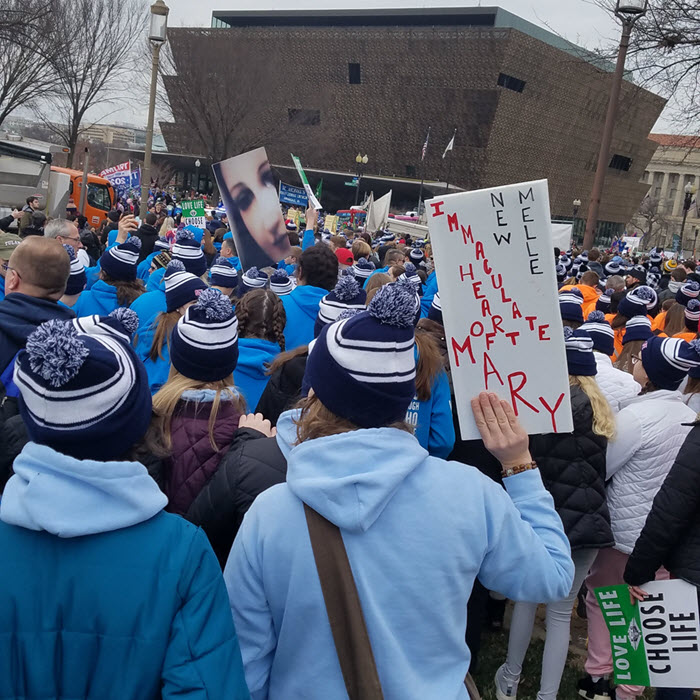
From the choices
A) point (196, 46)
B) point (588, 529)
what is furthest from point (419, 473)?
point (196, 46)

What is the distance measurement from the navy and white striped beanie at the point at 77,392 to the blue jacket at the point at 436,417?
2.01 meters

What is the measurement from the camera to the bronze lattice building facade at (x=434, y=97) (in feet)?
183

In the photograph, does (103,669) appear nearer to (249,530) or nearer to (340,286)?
(249,530)

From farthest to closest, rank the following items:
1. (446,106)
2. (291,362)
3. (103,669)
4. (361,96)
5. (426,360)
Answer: (361,96), (446,106), (291,362), (426,360), (103,669)

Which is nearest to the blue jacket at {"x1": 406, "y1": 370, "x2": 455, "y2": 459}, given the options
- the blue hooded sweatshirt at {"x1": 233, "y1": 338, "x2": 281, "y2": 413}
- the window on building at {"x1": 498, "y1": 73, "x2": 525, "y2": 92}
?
the blue hooded sweatshirt at {"x1": 233, "y1": 338, "x2": 281, "y2": 413}

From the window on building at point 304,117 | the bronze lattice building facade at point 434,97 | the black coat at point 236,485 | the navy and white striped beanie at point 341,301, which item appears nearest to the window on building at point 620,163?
the bronze lattice building facade at point 434,97

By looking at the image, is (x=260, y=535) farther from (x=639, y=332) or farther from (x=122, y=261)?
(x=122, y=261)

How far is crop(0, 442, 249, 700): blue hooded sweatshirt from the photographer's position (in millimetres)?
1557

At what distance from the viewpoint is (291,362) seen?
157 inches

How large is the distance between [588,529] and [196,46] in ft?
157

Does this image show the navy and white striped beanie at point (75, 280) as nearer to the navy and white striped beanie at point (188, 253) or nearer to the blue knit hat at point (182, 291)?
the blue knit hat at point (182, 291)

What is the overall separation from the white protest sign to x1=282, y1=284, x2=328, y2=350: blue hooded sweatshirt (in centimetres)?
329

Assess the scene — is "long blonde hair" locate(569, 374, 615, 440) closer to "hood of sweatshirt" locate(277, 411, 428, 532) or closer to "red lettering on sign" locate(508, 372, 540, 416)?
"red lettering on sign" locate(508, 372, 540, 416)

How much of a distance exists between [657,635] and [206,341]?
7.53 feet
